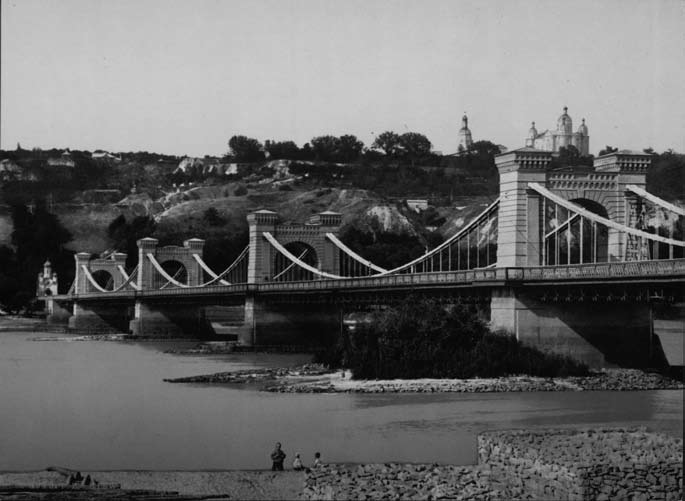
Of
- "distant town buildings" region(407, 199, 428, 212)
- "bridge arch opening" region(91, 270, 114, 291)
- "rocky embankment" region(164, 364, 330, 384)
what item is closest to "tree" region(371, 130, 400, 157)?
"distant town buildings" region(407, 199, 428, 212)

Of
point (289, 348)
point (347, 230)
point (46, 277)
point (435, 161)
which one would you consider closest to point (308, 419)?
point (289, 348)

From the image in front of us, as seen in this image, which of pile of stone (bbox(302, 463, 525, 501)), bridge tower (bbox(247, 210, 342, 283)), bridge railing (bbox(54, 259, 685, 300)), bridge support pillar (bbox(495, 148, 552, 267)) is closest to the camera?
pile of stone (bbox(302, 463, 525, 501))

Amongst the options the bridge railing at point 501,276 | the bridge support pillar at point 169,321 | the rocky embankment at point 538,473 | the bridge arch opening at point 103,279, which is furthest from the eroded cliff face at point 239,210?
the rocky embankment at point 538,473

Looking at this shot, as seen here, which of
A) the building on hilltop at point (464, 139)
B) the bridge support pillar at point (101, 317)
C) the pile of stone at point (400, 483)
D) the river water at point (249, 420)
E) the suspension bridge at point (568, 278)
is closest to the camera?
the pile of stone at point (400, 483)

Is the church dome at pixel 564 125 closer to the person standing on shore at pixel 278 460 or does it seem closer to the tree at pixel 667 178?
the tree at pixel 667 178

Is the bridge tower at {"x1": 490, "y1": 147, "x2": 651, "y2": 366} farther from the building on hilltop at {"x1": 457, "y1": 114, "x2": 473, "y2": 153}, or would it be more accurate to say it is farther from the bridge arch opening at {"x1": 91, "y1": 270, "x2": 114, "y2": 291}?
the building on hilltop at {"x1": 457, "y1": 114, "x2": 473, "y2": 153}

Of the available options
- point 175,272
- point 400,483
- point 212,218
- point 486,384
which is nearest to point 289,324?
point 486,384
